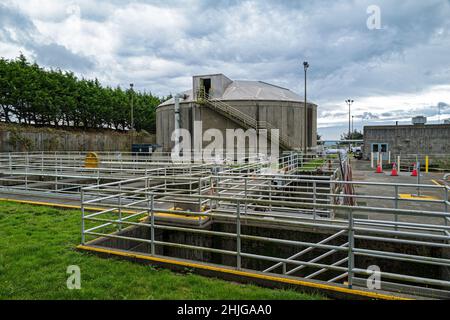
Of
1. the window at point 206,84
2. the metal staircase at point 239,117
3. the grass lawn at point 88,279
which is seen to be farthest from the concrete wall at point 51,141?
the grass lawn at point 88,279

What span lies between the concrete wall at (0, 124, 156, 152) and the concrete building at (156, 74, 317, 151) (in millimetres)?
9163

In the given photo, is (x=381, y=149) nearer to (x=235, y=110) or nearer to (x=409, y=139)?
(x=409, y=139)

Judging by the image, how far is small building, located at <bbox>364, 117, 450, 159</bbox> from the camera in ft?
108

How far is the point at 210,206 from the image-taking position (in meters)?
8.34

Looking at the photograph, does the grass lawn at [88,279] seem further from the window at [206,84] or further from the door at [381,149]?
the door at [381,149]

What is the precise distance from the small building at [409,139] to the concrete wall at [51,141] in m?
32.3

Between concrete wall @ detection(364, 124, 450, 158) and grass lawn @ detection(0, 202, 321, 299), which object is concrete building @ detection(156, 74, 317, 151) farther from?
grass lawn @ detection(0, 202, 321, 299)

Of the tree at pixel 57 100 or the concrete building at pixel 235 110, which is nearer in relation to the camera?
the concrete building at pixel 235 110

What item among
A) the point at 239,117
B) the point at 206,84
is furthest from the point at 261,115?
the point at 206,84

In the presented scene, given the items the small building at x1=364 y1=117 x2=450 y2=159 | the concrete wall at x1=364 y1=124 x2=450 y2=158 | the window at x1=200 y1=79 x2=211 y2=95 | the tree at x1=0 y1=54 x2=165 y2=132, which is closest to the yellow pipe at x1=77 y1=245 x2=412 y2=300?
the window at x1=200 y1=79 x2=211 y2=95

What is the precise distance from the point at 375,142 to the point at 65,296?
36.5m

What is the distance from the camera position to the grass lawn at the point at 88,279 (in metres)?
4.26

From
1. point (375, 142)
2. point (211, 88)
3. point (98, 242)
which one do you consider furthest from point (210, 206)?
point (375, 142)
